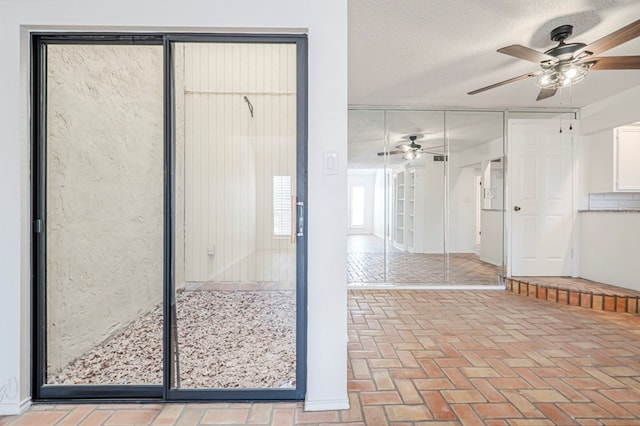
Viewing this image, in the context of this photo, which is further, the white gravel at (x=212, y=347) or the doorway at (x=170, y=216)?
the white gravel at (x=212, y=347)

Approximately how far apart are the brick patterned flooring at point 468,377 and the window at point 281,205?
0.95 meters

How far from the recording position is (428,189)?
497 cm

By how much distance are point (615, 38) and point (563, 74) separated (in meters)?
0.48

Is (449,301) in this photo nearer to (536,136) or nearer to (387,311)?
(387,311)

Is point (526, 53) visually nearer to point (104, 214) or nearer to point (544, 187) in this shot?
point (544, 187)

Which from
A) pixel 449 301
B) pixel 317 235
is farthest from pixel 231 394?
pixel 449 301

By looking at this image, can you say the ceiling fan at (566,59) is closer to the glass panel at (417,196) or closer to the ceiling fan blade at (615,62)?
the ceiling fan blade at (615,62)

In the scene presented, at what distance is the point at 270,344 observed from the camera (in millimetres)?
2166

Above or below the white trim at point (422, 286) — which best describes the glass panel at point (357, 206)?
above

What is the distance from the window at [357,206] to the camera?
11359mm

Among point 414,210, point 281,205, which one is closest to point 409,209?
point 414,210

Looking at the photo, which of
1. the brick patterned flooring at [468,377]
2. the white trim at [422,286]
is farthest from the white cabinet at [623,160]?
the white trim at [422,286]

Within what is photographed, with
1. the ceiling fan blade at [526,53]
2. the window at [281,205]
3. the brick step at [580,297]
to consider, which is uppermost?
the ceiling fan blade at [526,53]

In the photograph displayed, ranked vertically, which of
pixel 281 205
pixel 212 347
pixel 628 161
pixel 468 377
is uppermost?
pixel 628 161
